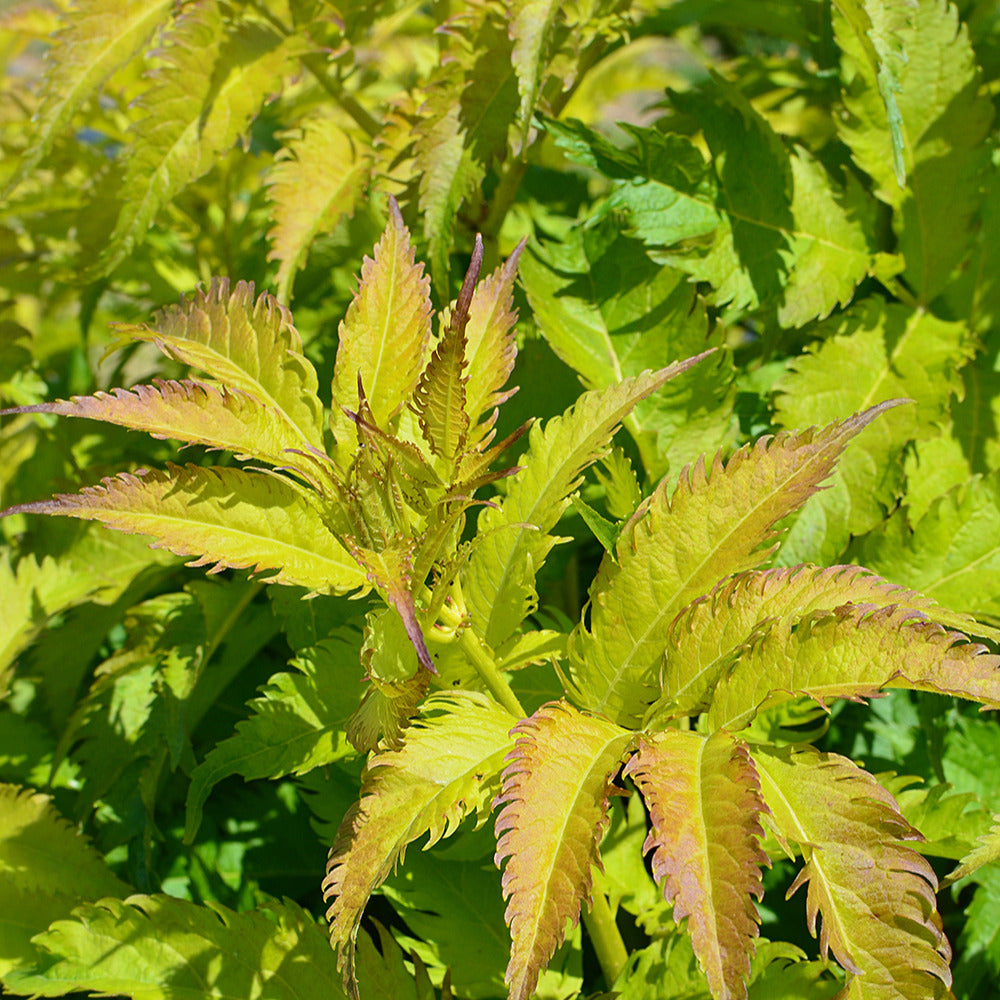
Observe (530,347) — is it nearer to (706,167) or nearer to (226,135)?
(706,167)

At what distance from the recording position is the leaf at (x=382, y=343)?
66 centimetres

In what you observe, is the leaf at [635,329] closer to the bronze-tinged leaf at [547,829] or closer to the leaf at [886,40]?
the leaf at [886,40]

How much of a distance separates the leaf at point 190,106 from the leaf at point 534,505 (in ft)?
1.88

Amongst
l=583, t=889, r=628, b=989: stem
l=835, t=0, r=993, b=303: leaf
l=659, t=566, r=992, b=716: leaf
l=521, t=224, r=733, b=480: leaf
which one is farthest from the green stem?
l=583, t=889, r=628, b=989: stem

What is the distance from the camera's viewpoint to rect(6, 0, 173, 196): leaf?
1003 millimetres

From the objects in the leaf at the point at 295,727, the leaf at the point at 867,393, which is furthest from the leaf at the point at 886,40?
the leaf at the point at 295,727

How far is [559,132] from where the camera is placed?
0.96m

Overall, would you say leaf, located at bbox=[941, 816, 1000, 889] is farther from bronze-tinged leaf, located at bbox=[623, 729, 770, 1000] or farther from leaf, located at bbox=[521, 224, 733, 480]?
leaf, located at bbox=[521, 224, 733, 480]

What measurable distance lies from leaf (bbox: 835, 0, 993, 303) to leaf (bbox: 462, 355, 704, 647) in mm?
609

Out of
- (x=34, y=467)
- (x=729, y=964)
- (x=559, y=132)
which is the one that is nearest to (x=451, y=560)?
(x=729, y=964)

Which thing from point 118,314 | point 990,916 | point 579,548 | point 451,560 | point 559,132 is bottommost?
point 990,916

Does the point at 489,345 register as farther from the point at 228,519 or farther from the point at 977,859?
the point at 977,859

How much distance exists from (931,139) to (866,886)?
2.78 feet

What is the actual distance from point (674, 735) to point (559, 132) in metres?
0.63
